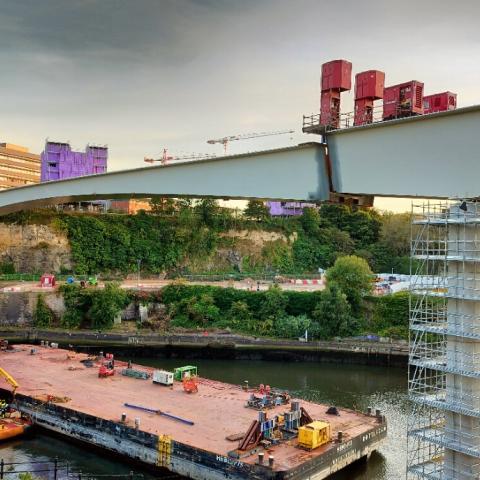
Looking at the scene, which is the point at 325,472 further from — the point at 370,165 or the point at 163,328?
the point at 163,328

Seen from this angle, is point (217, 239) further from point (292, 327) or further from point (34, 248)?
point (292, 327)

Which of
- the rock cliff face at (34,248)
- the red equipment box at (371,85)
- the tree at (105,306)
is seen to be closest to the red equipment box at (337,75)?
the red equipment box at (371,85)

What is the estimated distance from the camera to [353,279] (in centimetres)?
4891

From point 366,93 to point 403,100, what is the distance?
1181mm

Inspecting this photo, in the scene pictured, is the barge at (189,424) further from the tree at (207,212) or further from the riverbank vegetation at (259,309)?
the tree at (207,212)

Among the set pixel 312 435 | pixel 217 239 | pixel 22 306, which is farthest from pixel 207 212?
pixel 312 435

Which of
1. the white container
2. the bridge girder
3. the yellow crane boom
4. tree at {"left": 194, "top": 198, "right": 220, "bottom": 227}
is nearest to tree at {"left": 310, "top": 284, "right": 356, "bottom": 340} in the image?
the white container

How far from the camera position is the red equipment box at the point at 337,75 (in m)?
16.8

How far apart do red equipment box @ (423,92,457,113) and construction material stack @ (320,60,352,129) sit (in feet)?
7.44

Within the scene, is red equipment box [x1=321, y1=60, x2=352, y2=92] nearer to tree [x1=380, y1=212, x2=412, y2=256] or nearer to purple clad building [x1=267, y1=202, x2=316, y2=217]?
tree [x1=380, y1=212, x2=412, y2=256]

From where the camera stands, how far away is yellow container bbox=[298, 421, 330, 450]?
20906mm

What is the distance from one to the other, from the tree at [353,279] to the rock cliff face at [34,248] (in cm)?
2651

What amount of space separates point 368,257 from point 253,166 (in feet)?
192

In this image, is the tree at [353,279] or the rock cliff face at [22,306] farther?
the tree at [353,279]
